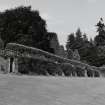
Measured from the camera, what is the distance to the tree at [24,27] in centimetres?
4328

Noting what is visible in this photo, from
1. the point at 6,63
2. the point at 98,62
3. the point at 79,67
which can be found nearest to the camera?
the point at 6,63

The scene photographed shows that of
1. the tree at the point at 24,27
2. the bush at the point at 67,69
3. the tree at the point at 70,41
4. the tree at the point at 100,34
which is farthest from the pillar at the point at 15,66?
the tree at the point at 70,41

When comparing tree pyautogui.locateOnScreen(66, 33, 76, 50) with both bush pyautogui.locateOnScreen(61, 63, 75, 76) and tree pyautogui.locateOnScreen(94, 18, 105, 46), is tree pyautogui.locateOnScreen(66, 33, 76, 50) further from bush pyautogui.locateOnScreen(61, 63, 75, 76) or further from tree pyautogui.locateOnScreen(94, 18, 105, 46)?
bush pyautogui.locateOnScreen(61, 63, 75, 76)

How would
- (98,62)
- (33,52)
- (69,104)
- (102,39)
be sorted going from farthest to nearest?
(102,39)
(98,62)
(33,52)
(69,104)

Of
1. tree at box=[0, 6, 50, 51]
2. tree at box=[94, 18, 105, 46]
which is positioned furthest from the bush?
tree at box=[94, 18, 105, 46]

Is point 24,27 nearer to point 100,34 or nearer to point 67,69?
point 67,69

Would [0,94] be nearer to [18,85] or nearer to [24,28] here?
[18,85]

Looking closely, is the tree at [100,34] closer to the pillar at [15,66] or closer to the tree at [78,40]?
the tree at [78,40]

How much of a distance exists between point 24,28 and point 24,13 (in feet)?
14.0

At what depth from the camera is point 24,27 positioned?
4425 centimetres

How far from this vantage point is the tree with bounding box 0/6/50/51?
43.3 meters

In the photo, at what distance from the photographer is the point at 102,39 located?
273ft

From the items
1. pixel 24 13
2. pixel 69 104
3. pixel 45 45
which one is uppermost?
pixel 24 13

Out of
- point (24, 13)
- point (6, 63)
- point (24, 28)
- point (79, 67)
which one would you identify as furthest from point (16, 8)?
point (6, 63)
